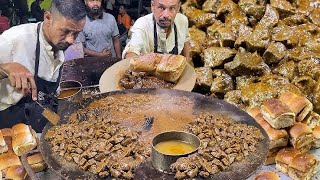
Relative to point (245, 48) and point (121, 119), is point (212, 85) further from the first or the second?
point (121, 119)

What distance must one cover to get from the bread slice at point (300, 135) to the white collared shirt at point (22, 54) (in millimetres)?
2658

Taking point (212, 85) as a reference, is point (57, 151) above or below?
above

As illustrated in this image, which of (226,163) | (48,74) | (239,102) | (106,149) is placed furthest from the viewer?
(239,102)

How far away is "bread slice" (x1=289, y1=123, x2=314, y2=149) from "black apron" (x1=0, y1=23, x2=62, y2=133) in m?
2.51

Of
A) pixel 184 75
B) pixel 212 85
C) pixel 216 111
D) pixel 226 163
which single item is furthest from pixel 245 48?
pixel 226 163

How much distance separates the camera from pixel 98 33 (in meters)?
6.93

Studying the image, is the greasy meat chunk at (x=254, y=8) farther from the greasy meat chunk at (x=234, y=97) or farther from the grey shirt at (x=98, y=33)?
the grey shirt at (x=98, y=33)

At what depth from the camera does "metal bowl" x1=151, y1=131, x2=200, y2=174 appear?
2.89 m

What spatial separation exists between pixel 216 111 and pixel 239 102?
→ 2.35m

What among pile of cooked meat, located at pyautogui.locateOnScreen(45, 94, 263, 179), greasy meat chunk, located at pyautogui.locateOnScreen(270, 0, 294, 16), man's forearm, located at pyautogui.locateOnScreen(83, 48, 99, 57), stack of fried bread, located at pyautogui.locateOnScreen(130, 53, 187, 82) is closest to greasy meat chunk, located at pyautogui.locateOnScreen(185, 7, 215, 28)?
greasy meat chunk, located at pyautogui.locateOnScreen(270, 0, 294, 16)

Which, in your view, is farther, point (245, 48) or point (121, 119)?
point (245, 48)

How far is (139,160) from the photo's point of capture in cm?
309

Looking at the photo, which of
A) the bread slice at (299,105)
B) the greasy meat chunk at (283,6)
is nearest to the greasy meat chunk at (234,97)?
the bread slice at (299,105)

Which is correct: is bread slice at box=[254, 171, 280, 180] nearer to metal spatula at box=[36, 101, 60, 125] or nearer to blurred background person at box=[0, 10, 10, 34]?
metal spatula at box=[36, 101, 60, 125]
